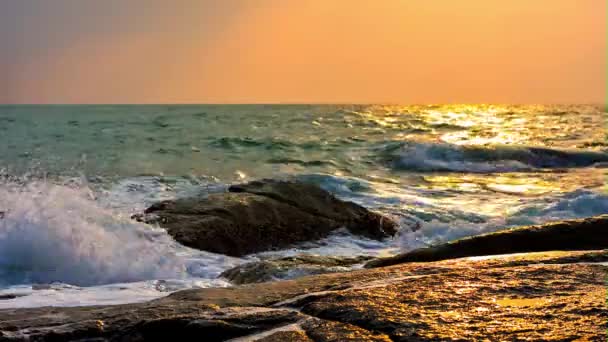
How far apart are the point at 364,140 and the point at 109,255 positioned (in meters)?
21.6

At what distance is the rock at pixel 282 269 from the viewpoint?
5.56 metres

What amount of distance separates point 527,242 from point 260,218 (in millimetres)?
4043

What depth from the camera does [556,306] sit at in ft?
8.80

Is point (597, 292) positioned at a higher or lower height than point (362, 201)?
higher

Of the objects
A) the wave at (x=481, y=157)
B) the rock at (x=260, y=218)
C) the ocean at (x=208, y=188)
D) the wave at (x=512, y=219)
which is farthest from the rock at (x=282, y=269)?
the wave at (x=481, y=157)

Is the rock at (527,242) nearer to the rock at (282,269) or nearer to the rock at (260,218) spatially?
the rock at (282,269)

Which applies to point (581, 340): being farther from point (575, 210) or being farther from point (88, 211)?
point (575, 210)

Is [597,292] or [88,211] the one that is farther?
[88,211]

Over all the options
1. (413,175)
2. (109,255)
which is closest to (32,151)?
(413,175)

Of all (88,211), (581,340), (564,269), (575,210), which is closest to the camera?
(581,340)

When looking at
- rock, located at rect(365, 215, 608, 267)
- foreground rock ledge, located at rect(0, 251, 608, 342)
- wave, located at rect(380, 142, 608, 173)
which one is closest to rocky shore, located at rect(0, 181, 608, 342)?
foreground rock ledge, located at rect(0, 251, 608, 342)

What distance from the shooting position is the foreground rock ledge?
8.19ft

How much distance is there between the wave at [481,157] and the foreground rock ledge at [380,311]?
55.9ft

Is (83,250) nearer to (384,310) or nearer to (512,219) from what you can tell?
(384,310)
